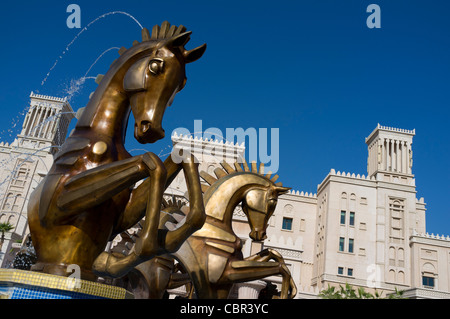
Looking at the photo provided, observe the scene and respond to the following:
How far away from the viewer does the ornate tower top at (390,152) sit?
154 feet

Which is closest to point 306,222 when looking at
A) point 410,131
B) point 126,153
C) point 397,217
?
point 397,217

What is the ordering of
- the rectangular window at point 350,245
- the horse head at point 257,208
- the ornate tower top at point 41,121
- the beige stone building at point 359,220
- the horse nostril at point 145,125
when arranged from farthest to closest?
the ornate tower top at point 41,121
the rectangular window at point 350,245
the beige stone building at point 359,220
the horse head at point 257,208
the horse nostril at point 145,125

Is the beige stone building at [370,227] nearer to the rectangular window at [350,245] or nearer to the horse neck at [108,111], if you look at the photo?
the rectangular window at [350,245]

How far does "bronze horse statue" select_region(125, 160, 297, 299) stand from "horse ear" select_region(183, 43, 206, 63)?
301 centimetres

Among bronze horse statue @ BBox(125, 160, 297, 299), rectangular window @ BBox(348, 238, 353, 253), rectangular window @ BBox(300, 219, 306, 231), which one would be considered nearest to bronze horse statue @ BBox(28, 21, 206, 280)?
bronze horse statue @ BBox(125, 160, 297, 299)

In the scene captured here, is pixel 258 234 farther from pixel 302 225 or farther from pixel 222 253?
pixel 302 225

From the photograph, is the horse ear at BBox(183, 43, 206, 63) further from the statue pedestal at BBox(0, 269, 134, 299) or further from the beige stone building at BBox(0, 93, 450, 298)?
the beige stone building at BBox(0, 93, 450, 298)

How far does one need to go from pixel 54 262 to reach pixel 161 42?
6.02 ft

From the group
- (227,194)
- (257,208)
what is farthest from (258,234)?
(227,194)

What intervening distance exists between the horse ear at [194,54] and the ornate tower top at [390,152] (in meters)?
47.4

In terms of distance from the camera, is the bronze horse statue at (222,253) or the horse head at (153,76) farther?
the bronze horse statue at (222,253)

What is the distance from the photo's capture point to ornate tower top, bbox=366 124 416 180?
47031 mm

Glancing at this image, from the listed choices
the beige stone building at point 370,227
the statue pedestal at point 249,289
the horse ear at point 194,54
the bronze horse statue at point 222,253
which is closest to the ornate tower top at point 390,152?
the beige stone building at point 370,227
